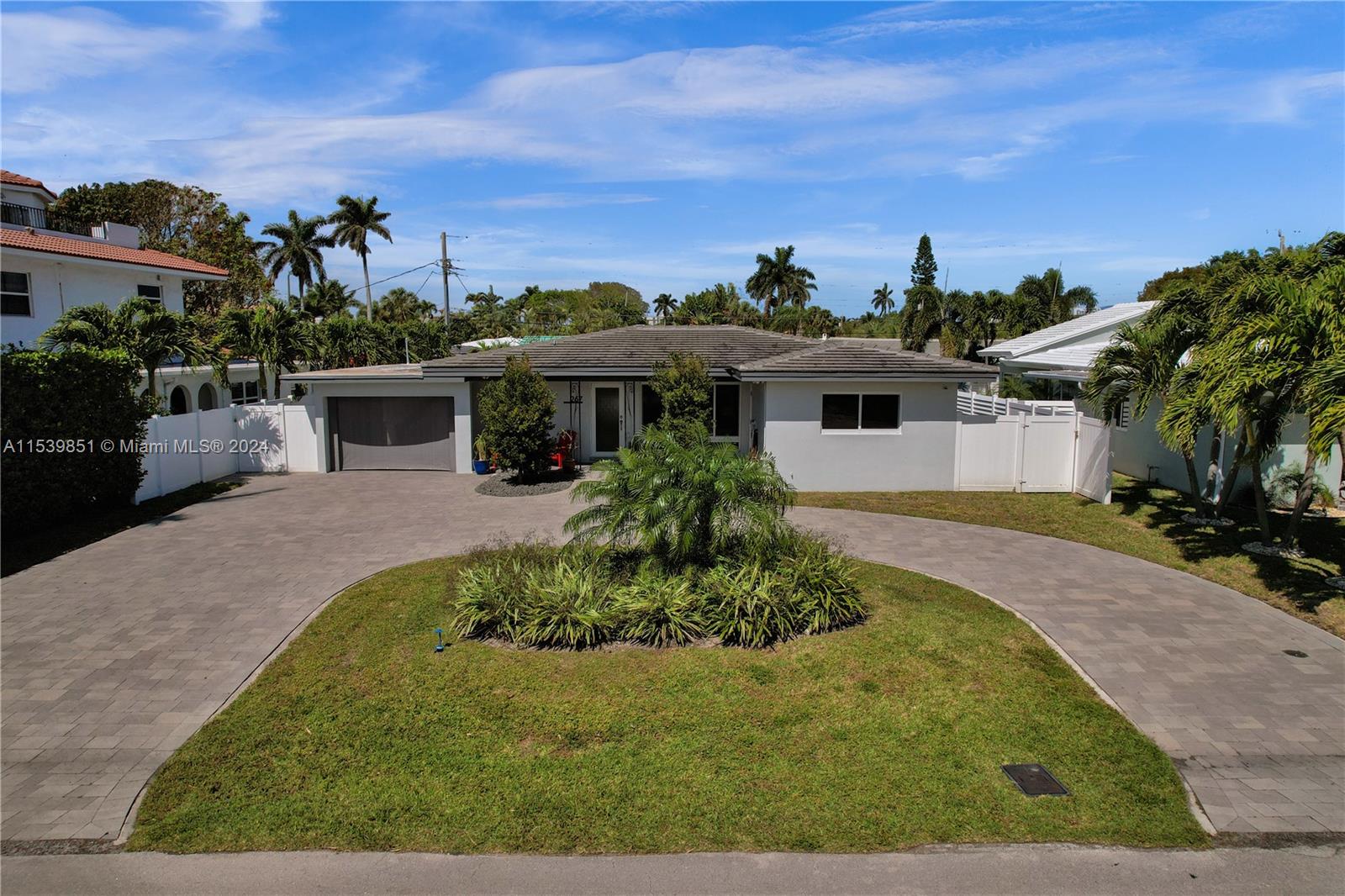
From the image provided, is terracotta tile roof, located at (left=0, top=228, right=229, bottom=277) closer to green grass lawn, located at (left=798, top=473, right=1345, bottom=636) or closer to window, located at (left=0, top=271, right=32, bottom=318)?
window, located at (left=0, top=271, right=32, bottom=318)

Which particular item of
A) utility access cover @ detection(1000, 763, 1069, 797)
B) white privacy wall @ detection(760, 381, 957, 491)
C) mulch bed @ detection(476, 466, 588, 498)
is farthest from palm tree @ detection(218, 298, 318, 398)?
utility access cover @ detection(1000, 763, 1069, 797)

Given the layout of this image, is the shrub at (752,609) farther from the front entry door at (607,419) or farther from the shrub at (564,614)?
the front entry door at (607,419)

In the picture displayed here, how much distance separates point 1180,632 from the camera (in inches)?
379

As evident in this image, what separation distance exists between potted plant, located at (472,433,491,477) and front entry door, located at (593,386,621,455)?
9.60ft

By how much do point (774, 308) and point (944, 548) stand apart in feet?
178

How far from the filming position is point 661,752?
6.82 meters

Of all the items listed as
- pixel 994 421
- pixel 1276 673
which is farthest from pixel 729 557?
pixel 994 421

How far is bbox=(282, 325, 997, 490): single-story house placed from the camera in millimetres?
18219

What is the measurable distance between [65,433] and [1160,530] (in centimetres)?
1987

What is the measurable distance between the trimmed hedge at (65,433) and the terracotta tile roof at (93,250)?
9663 millimetres

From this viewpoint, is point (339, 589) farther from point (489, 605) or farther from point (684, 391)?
point (684, 391)

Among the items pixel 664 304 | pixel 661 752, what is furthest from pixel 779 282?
pixel 661 752

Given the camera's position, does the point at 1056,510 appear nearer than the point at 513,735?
No

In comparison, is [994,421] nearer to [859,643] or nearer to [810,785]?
[859,643]
